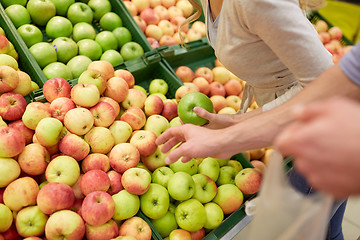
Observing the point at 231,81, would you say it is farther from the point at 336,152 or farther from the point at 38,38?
the point at 336,152

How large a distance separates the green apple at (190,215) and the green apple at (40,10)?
1.67m

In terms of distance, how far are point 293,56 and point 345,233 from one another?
6.01 ft

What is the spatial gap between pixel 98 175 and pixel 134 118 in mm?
476

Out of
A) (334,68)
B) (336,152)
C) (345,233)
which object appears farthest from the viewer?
(345,233)

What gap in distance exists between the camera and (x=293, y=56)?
1039 mm

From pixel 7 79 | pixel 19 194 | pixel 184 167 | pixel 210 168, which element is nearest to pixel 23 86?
pixel 7 79

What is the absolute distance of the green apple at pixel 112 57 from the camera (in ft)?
6.93

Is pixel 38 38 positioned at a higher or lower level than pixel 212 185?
higher

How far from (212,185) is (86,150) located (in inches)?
27.3

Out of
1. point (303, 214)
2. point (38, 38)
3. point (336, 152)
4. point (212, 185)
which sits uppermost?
point (38, 38)

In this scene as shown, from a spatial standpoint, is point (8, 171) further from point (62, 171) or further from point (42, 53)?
point (42, 53)

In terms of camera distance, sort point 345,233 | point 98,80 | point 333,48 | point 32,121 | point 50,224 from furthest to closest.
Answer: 1. point 333,48
2. point 345,233
3. point 98,80
4. point 32,121
5. point 50,224

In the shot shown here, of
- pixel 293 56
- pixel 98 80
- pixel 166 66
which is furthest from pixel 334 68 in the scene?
pixel 166 66

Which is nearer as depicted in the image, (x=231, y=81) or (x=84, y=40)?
(x=84, y=40)
